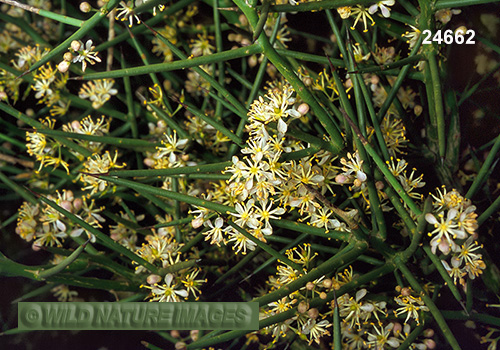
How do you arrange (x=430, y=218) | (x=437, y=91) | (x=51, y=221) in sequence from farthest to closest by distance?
1. (x=51, y=221)
2. (x=437, y=91)
3. (x=430, y=218)

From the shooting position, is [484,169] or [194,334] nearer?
[484,169]

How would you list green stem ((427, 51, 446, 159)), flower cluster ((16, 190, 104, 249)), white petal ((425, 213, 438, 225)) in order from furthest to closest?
1. flower cluster ((16, 190, 104, 249))
2. green stem ((427, 51, 446, 159))
3. white petal ((425, 213, 438, 225))

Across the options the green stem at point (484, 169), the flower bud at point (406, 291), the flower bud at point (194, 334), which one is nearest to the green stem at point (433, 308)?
the flower bud at point (406, 291)

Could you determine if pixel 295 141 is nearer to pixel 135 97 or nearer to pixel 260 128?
pixel 260 128

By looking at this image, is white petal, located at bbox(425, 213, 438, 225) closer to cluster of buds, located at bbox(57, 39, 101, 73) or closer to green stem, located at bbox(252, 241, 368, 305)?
green stem, located at bbox(252, 241, 368, 305)

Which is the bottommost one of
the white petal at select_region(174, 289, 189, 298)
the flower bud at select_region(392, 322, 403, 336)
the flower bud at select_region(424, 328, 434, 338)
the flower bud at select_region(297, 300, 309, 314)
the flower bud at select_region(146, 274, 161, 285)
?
the flower bud at select_region(424, 328, 434, 338)

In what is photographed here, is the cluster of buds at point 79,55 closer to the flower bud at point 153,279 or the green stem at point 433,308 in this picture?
the flower bud at point 153,279

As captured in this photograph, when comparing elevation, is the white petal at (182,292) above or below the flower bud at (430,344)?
above

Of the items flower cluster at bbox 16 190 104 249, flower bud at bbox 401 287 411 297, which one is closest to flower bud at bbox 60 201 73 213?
flower cluster at bbox 16 190 104 249

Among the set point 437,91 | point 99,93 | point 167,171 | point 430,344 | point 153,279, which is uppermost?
point 99,93

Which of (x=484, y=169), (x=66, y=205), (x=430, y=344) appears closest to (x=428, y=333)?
(x=430, y=344)

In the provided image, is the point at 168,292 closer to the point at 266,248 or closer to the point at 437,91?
the point at 266,248

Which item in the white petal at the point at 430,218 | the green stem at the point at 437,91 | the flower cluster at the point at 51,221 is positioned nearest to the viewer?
the white petal at the point at 430,218
